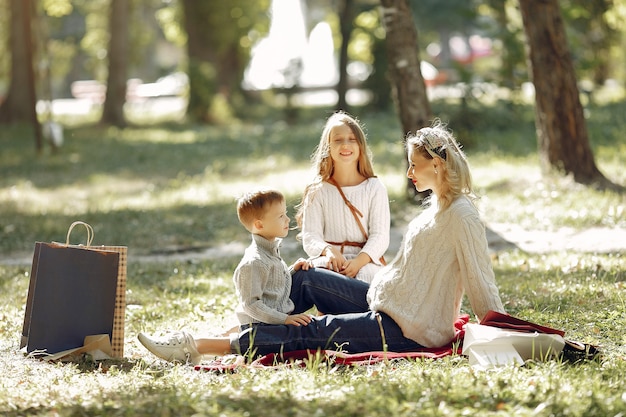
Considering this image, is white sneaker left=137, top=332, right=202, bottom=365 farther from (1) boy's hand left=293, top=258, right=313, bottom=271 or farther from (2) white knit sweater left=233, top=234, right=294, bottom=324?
(1) boy's hand left=293, top=258, right=313, bottom=271

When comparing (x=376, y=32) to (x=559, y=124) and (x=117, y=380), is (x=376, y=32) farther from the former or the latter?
(x=117, y=380)

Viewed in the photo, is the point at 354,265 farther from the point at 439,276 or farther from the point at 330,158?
the point at 439,276

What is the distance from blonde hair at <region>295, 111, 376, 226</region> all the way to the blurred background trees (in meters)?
5.07

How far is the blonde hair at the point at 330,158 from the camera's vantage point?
21.5 ft

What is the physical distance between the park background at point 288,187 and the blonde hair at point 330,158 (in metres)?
0.27

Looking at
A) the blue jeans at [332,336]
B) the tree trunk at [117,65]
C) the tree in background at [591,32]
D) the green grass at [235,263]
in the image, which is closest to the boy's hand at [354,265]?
the blue jeans at [332,336]

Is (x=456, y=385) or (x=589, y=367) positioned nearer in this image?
(x=456, y=385)

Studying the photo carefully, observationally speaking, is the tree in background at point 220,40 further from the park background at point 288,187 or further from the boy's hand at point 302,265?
the boy's hand at point 302,265

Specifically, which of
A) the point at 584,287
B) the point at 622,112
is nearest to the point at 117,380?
the point at 584,287

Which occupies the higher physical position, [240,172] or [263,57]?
[263,57]

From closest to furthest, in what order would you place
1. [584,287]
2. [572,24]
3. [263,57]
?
[584,287] < [572,24] < [263,57]

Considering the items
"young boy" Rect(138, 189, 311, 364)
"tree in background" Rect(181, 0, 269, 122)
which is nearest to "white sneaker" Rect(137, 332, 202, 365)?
"young boy" Rect(138, 189, 311, 364)

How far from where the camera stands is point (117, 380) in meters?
5.19

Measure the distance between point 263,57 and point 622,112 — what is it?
14.9 m
